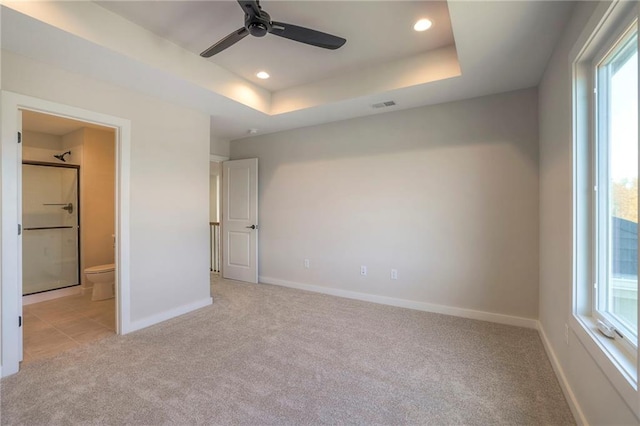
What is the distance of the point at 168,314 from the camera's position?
10.9ft

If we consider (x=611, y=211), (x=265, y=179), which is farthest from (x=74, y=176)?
(x=611, y=211)

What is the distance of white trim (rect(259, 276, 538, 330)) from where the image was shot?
3.07m

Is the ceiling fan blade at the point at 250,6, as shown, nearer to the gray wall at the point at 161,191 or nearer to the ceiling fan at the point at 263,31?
the ceiling fan at the point at 263,31

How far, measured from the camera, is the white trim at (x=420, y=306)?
3073 millimetres

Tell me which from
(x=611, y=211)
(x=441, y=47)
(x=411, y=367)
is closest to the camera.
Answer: (x=611, y=211)

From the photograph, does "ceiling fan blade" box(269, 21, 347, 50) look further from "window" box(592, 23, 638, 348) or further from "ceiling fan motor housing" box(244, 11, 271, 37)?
"window" box(592, 23, 638, 348)

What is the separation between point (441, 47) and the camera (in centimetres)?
273

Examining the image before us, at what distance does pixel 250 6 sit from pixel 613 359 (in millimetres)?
2558

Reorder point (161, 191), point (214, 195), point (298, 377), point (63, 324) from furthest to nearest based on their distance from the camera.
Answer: point (214, 195)
point (161, 191)
point (63, 324)
point (298, 377)

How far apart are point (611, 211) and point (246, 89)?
3.42m

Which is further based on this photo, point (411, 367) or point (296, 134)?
point (296, 134)

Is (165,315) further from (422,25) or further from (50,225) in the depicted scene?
(422,25)

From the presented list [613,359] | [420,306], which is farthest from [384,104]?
[613,359]

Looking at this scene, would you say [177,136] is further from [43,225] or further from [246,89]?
[43,225]
